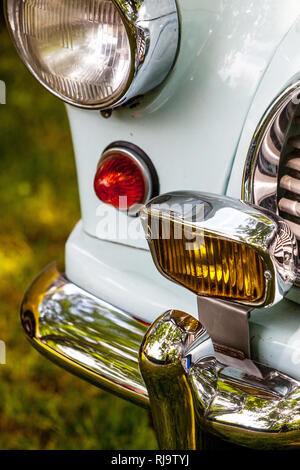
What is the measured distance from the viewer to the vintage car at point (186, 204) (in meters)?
0.93

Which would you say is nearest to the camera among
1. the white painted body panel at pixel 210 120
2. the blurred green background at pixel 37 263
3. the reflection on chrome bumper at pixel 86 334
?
the white painted body panel at pixel 210 120

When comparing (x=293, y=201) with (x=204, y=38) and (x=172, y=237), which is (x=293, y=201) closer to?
(x=172, y=237)

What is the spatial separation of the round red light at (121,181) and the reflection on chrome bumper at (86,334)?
20cm

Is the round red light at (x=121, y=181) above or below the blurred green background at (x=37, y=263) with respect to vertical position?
above

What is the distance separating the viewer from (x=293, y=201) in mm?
1009

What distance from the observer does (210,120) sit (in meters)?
1.10

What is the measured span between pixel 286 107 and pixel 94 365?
0.57 metres

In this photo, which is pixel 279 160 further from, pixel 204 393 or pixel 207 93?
pixel 204 393

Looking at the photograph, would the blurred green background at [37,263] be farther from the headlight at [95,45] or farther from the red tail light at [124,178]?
the headlight at [95,45]

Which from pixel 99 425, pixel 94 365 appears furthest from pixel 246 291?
pixel 99 425

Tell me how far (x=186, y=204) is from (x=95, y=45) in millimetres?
331

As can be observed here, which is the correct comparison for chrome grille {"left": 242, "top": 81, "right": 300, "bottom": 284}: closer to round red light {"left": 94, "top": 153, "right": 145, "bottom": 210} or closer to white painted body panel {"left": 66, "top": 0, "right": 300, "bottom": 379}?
white painted body panel {"left": 66, "top": 0, "right": 300, "bottom": 379}

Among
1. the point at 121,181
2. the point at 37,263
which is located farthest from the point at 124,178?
the point at 37,263

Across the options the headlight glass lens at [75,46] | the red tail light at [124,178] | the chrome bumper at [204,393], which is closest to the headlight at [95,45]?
the headlight glass lens at [75,46]
